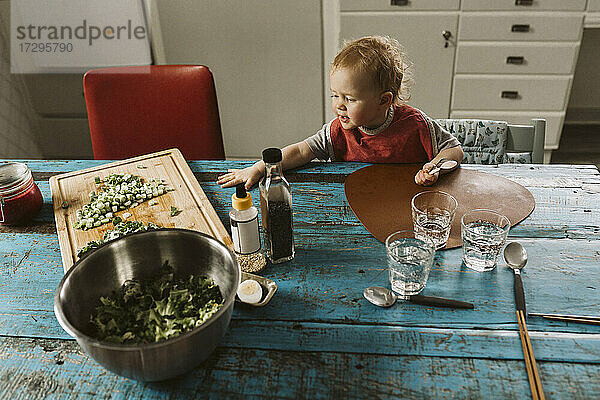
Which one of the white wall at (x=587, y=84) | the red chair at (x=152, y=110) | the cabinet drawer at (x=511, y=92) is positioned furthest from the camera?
the white wall at (x=587, y=84)

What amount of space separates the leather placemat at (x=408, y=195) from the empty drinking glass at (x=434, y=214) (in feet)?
0.08

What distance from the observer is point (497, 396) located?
756 millimetres

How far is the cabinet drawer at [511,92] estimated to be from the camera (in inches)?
112

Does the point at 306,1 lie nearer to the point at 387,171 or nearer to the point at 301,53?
the point at 301,53

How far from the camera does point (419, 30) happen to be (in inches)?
109

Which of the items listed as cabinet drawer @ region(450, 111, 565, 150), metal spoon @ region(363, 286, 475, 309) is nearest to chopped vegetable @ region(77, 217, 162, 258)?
metal spoon @ region(363, 286, 475, 309)

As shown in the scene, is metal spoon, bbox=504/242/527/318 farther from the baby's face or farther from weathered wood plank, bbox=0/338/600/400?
the baby's face

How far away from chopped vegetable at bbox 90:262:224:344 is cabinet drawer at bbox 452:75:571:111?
8.00ft

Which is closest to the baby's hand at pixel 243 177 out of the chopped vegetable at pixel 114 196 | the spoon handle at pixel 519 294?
the chopped vegetable at pixel 114 196

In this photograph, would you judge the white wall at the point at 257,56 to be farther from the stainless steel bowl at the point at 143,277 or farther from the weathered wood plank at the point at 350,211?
the stainless steel bowl at the point at 143,277

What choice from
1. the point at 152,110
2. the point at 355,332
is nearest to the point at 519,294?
the point at 355,332

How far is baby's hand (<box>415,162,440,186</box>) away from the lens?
1.30m

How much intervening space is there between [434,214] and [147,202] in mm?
732

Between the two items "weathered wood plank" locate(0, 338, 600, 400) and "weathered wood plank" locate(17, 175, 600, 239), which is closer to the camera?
"weathered wood plank" locate(0, 338, 600, 400)
